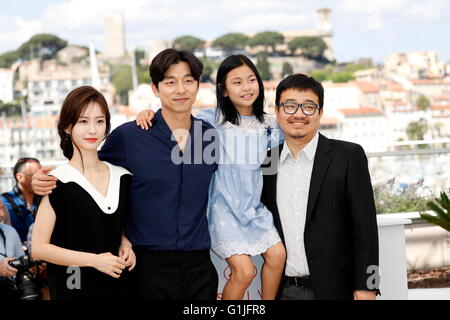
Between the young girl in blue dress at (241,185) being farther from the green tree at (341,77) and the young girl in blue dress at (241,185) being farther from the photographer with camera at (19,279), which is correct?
the green tree at (341,77)

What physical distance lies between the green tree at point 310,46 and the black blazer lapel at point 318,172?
278 feet

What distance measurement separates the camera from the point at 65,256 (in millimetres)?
2055

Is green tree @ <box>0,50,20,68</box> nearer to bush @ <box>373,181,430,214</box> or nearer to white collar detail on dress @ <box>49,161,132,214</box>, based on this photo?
bush @ <box>373,181,430,214</box>

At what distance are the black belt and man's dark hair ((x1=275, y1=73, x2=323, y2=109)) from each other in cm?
61

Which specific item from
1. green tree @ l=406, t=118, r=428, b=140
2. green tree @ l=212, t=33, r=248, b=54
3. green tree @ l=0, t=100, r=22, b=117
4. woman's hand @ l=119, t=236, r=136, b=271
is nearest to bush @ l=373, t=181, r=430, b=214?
woman's hand @ l=119, t=236, r=136, b=271

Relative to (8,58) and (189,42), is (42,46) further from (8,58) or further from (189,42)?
(189,42)

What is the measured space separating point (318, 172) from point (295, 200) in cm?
13

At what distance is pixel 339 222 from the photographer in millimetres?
2256

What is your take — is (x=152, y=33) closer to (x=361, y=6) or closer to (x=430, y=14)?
(x=361, y=6)

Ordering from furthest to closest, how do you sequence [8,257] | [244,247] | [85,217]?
1. [8,257]
2. [244,247]
3. [85,217]

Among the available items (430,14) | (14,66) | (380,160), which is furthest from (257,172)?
(430,14)

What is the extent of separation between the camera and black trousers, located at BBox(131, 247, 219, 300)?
7.25 feet

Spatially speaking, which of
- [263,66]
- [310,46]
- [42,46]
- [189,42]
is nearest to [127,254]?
[263,66]
